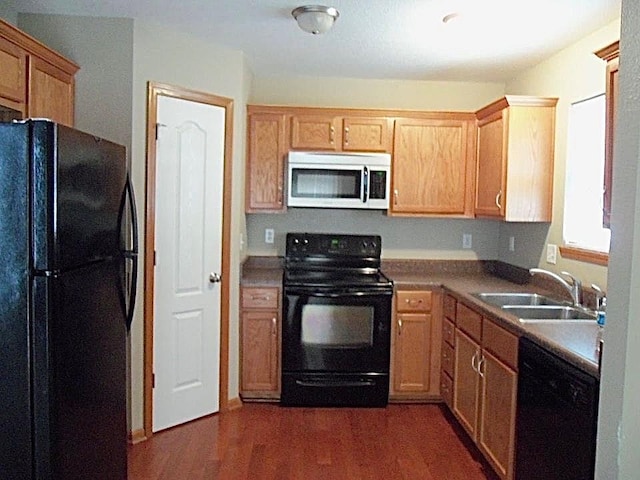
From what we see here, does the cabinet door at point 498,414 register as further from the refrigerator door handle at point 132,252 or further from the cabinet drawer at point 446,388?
the refrigerator door handle at point 132,252

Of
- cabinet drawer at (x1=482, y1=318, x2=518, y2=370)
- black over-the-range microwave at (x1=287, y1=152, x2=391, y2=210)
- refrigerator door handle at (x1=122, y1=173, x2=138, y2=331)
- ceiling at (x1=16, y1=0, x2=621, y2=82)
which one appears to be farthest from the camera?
black over-the-range microwave at (x1=287, y1=152, x2=391, y2=210)

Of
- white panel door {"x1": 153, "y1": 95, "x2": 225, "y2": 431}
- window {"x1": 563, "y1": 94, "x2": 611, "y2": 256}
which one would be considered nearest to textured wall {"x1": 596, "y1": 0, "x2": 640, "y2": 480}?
window {"x1": 563, "y1": 94, "x2": 611, "y2": 256}

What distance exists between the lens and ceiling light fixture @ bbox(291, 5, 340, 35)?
274cm

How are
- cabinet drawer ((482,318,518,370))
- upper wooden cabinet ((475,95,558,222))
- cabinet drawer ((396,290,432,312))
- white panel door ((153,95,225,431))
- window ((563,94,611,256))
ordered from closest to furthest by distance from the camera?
cabinet drawer ((482,318,518,370))
window ((563,94,611,256))
white panel door ((153,95,225,431))
upper wooden cabinet ((475,95,558,222))
cabinet drawer ((396,290,432,312))

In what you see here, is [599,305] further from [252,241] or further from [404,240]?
[252,241]

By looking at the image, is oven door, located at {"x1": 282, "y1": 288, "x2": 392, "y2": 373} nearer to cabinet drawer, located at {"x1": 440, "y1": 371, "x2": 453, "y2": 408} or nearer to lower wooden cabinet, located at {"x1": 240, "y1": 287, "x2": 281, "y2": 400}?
lower wooden cabinet, located at {"x1": 240, "y1": 287, "x2": 281, "y2": 400}

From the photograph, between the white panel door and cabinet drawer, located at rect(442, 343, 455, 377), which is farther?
cabinet drawer, located at rect(442, 343, 455, 377)

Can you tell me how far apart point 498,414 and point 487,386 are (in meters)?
0.18

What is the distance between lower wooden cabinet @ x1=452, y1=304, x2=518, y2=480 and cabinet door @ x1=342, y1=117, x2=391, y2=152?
1.33 metres

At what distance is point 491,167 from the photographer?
12.3ft

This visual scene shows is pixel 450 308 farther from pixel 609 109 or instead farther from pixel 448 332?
pixel 609 109

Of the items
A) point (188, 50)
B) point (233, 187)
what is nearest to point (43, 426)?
point (233, 187)

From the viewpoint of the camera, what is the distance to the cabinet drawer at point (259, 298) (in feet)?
12.3

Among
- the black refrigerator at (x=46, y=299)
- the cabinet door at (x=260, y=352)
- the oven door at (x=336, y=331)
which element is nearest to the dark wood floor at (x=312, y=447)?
the cabinet door at (x=260, y=352)
